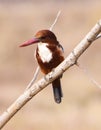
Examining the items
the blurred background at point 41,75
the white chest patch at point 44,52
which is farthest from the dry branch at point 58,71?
the blurred background at point 41,75

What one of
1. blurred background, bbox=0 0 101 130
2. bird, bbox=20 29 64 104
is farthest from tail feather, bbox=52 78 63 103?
blurred background, bbox=0 0 101 130

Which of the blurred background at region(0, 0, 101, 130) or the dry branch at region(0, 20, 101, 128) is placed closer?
the dry branch at region(0, 20, 101, 128)

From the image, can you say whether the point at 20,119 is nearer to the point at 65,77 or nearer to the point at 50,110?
the point at 50,110

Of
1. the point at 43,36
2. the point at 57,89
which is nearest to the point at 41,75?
the point at 57,89

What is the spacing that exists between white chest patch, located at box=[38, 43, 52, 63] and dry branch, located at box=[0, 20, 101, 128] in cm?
5

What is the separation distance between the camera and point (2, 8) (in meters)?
12.2

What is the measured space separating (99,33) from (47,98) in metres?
6.22

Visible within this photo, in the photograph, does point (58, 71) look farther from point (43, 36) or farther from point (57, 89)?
point (57, 89)

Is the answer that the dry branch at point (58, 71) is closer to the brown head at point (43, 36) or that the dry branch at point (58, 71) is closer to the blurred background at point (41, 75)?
the brown head at point (43, 36)

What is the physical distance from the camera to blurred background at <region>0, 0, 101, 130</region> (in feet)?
22.7

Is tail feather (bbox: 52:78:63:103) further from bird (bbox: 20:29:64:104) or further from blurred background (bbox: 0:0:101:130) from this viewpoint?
blurred background (bbox: 0:0:101:130)

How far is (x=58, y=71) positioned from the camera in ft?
5.85

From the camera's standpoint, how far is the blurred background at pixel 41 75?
6.93 m

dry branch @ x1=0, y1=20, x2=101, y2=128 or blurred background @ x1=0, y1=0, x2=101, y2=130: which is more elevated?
dry branch @ x1=0, y1=20, x2=101, y2=128
